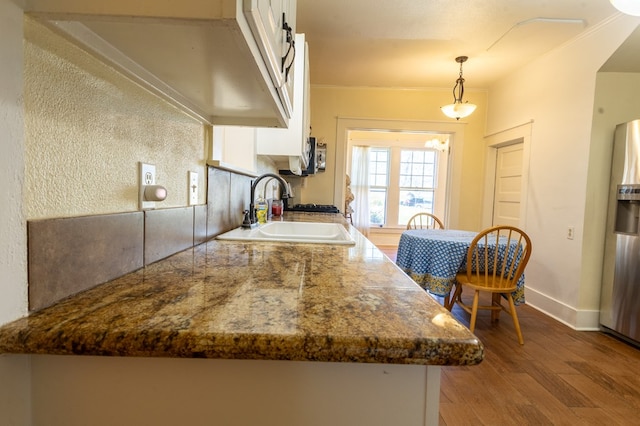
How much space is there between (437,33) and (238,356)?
2972mm

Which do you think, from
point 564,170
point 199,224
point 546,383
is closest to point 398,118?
point 564,170

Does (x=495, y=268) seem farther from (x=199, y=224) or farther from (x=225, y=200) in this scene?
(x=199, y=224)

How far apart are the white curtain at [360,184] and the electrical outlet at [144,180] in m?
5.16

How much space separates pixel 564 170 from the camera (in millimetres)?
2689

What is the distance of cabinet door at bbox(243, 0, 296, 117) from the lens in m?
0.47

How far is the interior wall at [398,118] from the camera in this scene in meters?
3.91

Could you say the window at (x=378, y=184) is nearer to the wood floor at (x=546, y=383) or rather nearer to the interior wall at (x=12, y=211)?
the wood floor at (x=546, y=383)

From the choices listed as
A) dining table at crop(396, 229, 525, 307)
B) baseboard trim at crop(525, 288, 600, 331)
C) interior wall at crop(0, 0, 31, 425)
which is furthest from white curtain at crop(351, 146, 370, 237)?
interior wall at crop(0, 0, 31, 425)

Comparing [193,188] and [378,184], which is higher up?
[378,184]

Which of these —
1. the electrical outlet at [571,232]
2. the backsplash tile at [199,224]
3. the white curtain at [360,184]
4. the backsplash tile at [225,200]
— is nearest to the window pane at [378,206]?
the white curtain at [360,184]

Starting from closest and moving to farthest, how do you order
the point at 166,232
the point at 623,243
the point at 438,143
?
the point at 166,232
the point at 623,243
the point at 438,143

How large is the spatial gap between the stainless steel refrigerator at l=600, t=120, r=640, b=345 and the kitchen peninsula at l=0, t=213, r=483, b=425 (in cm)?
257

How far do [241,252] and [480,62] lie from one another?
3334 millimetres

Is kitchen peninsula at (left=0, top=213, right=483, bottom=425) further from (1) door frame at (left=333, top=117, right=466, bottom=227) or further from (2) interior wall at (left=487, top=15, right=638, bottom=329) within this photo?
(1) door frame at (left=333, top=117, right=466, bottom=227)
